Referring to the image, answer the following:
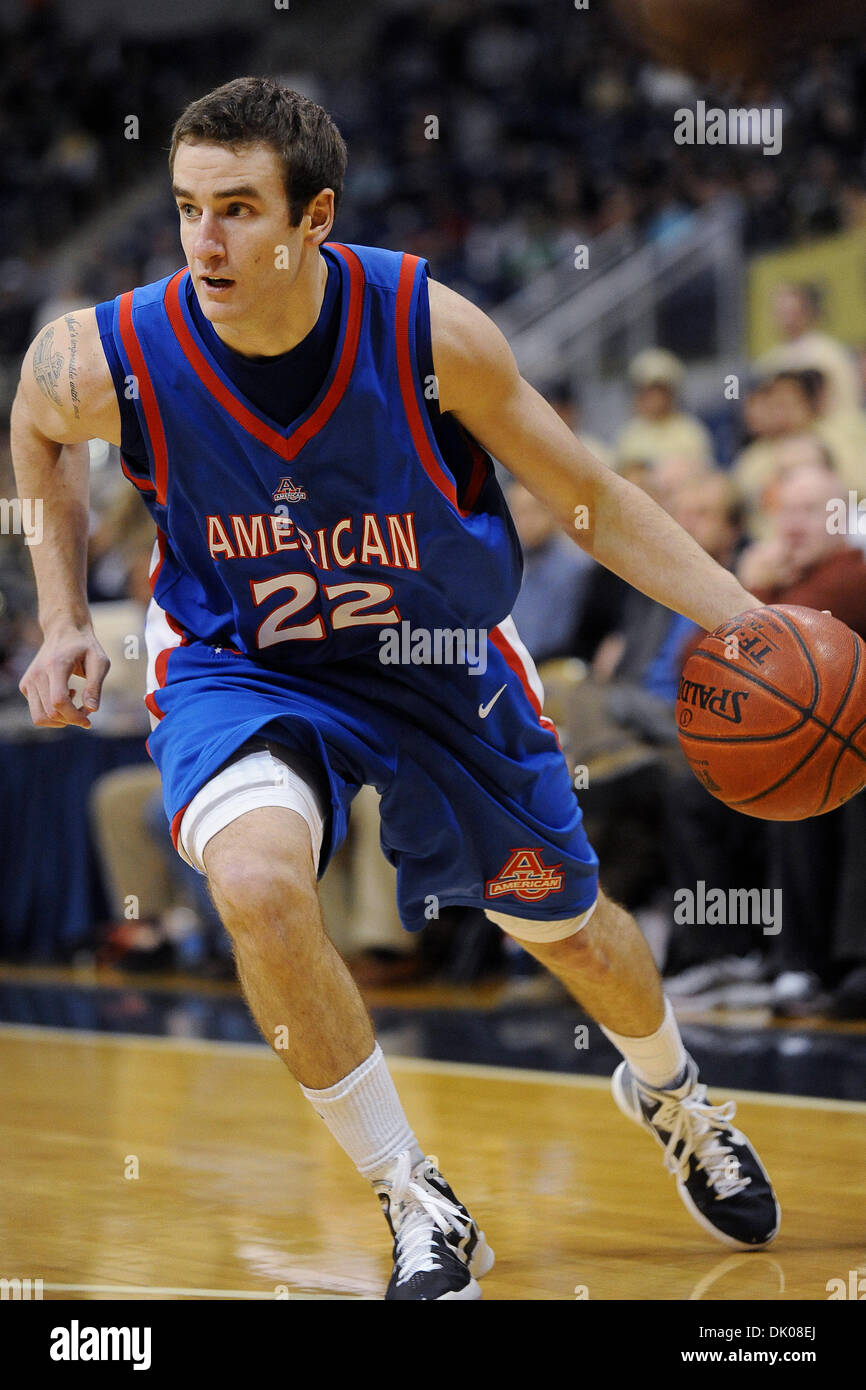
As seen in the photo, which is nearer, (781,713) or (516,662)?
(781,713)

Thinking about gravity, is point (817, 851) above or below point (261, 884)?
above

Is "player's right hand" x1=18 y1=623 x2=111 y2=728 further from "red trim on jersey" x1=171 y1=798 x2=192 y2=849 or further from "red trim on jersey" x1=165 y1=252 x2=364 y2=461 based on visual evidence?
"red trim on jersey" x1=165 y1=252 x2=364 y2=461

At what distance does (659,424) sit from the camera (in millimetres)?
7809

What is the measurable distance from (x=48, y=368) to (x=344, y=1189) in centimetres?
167

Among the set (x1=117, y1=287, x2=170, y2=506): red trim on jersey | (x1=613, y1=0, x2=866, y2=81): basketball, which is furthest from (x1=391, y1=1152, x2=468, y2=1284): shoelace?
(x1=613, y1=0, x2=866, y2=81): basketball

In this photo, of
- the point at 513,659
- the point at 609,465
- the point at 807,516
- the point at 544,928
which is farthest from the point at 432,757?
the point at 807,516

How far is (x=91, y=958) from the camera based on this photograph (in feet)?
24.1

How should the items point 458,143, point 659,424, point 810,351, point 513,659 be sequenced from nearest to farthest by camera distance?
point 513,659 → point 810,351 → point 659,424 → point 458,143

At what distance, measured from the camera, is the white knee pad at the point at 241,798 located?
7.76ft

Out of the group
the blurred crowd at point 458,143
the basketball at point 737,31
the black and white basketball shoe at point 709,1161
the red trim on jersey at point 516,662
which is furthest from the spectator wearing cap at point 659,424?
the black and white basketball shoe at point 709,1161

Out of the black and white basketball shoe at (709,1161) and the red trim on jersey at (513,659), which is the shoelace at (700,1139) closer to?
the black and white basketball shoe at (709,1161)

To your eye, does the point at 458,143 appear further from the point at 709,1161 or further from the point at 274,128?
the point at 709,1161

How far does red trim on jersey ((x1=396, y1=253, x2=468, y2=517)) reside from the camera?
8.41 feet

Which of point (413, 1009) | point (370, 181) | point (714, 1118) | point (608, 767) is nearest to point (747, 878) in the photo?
point (608, 767)
